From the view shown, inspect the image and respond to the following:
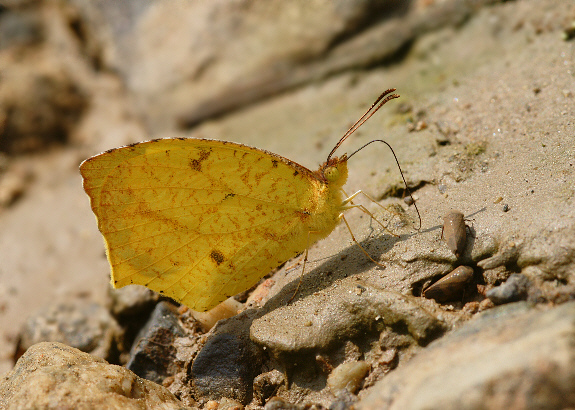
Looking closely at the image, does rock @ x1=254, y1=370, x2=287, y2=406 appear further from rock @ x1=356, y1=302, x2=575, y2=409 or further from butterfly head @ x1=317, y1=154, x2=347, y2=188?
butterfly head @ x1=317, y1=154, x2=347, y2=188

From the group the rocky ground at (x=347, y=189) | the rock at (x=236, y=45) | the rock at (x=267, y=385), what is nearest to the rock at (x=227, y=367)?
the rocky ground at (x=347, y=189)

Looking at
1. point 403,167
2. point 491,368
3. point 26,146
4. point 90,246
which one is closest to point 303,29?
point 403,167

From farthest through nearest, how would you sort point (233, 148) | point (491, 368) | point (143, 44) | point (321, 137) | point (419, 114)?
point (143, 44) < point (321, 137) < point (419, 114) < point (233, 148) < point (491, 368)

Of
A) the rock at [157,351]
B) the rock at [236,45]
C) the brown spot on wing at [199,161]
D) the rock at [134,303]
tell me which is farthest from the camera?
the rock at [236,45]

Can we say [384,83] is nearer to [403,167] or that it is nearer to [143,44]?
[403,167]

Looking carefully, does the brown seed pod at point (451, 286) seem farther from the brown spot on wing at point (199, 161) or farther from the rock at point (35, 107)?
the rock at point (35, 107)

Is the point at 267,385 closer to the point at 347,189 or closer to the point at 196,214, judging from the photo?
the point at 196,214
